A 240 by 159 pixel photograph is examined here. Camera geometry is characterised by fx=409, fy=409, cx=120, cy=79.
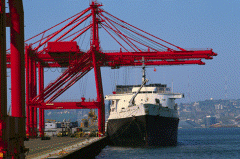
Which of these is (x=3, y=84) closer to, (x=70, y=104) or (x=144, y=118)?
(x=144, y=118)

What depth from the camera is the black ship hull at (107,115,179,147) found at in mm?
40938

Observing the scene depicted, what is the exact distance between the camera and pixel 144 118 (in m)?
40.6

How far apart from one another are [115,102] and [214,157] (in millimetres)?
19844

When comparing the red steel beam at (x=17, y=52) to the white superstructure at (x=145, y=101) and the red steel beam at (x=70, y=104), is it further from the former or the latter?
the red steel beam at (x=70, y=104)

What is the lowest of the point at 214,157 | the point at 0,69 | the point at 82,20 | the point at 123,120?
the point at 214,157

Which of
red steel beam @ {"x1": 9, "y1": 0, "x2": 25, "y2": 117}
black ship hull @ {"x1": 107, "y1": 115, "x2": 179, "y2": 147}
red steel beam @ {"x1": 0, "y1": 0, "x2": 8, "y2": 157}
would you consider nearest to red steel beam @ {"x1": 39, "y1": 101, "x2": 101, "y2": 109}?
black ship hull @ {"x1": 107, "y1": 115, "x2": 179, "y2": 147}

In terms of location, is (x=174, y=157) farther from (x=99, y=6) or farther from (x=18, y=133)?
(x=99, y=6)

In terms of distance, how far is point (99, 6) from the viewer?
54688mm

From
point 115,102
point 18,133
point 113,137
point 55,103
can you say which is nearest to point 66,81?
point 55,103

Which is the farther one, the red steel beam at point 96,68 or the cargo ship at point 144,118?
the red steel beam at point 96,68

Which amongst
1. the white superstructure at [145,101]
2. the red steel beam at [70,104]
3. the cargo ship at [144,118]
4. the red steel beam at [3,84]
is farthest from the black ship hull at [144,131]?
the red steel beam at [3,84]

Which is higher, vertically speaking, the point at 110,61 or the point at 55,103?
the point at 110,61

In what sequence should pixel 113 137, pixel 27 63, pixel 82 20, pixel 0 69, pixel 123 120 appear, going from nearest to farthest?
1. pixel 0 69
2. pixel 123 120
3. pixel 113 137
4. pixel 27 63
5. pixel 82 20

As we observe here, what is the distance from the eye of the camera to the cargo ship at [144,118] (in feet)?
135
